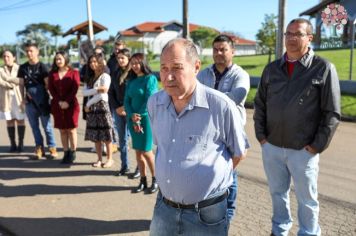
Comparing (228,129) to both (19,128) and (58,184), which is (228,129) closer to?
(58,184)

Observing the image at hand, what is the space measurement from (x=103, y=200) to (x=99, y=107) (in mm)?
1801

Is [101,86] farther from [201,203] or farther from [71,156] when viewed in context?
[201,203]

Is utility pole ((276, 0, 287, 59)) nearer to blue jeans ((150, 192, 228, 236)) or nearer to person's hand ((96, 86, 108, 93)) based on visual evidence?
person's hand ((96, 86, 108, 93))

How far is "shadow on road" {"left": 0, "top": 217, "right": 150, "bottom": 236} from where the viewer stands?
405 centimetres

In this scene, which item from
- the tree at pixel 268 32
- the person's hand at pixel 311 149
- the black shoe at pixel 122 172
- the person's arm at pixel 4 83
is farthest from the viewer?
the tree at pixel 268 32

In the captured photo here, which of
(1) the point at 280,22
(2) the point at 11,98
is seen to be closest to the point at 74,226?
(2) the point at 11,98

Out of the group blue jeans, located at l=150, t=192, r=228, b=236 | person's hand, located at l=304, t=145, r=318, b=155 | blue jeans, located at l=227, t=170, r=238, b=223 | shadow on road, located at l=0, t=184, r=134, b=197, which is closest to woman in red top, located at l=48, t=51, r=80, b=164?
shadow on road, located at l=0, t=184, r=134, b=197

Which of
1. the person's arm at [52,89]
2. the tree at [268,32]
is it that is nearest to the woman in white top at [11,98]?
the person's arm at [52,89]

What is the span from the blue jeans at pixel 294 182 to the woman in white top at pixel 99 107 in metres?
3.23

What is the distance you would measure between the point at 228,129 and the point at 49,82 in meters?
4.79

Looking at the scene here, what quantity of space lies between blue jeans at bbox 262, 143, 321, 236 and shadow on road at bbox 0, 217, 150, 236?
1419 mm

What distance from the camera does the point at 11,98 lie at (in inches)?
291

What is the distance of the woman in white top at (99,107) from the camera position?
243 inches

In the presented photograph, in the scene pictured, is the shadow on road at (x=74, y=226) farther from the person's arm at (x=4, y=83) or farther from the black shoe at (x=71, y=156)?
the person's arm at (x=4, y=83)
